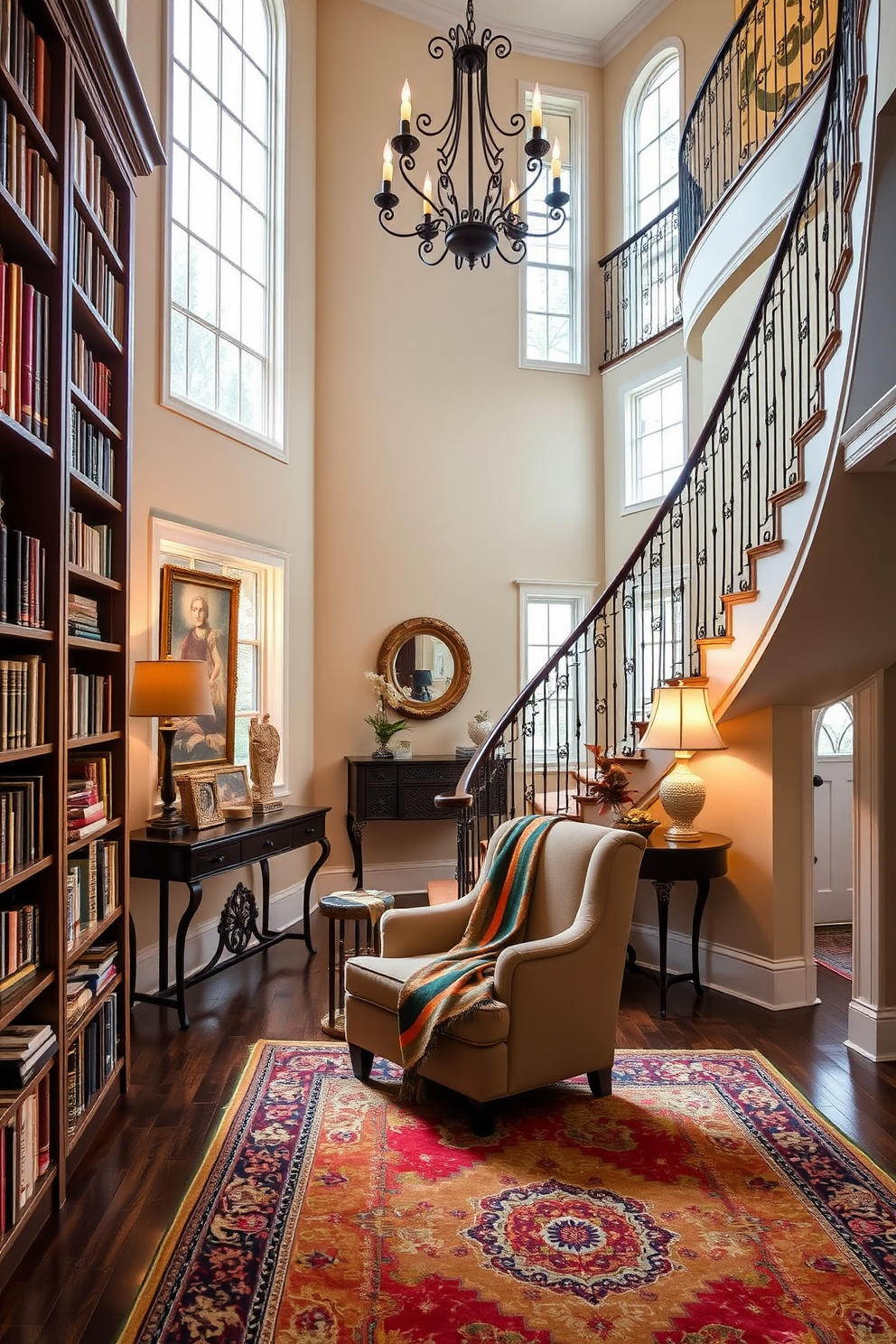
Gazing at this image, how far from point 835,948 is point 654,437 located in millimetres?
4219

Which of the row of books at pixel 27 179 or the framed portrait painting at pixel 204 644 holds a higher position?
the row of books at pixel 27 179

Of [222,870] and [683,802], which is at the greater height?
[683,802]

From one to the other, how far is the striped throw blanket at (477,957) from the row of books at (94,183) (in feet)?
9.38

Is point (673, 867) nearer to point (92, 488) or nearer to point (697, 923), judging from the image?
point (697, 923)

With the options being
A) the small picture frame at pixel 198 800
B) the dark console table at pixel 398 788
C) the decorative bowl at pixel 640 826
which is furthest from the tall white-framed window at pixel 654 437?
the small picture frame at pixel 198 800

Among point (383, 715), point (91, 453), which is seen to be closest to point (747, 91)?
point (383, 715)

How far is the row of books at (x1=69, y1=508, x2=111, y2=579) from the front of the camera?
316cm

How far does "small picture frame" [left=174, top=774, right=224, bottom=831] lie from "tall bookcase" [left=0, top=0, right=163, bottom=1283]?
1.31 m

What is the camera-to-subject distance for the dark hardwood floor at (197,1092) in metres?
2.40

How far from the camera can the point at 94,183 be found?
130 inches

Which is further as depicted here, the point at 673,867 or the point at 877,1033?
the point at 673,867

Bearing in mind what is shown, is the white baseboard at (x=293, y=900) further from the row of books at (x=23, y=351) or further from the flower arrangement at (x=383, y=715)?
the row of books at (x=23, y=351)

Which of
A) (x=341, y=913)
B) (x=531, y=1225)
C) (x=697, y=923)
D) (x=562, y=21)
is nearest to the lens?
(x=531, y=1225)

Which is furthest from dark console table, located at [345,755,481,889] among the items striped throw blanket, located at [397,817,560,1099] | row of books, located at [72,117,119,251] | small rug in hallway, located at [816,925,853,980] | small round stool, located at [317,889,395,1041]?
row of books, located at [72,117,119,251]
